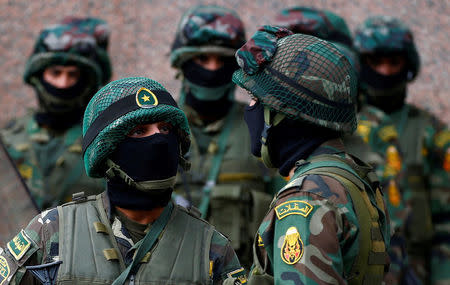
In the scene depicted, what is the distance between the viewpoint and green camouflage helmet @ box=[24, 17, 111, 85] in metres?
7.69

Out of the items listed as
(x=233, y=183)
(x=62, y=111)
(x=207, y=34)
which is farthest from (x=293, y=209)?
(x=62, y=111)

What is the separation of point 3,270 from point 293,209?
1163 mm

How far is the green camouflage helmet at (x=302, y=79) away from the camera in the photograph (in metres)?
3.69

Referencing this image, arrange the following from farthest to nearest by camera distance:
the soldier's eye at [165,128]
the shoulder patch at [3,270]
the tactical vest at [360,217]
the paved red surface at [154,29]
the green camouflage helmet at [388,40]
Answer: the paved red surface at [154,29] < the green camouflage helmet at [388,40] < the soldier's eye at [165,128] < the shoulder patch at [3,270] < the tactical vest at [360,217]

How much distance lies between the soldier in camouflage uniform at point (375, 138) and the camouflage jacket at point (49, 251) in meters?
3.24

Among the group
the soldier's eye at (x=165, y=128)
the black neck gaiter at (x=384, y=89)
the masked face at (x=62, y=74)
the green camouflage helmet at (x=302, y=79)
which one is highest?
the green camouflage helmet at (x=302, y=79)

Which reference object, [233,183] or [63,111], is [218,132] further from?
[63,111]

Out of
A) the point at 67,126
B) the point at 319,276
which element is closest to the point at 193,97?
the point at 67,126

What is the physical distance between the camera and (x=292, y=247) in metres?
3.38

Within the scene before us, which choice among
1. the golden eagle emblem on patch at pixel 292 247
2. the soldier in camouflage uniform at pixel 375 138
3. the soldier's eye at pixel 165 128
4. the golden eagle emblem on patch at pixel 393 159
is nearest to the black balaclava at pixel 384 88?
the soldier in camouflage uniform at pixel 375 138

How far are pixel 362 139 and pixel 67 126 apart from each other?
7.85ft

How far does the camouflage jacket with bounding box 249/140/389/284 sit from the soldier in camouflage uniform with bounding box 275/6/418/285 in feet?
11.3

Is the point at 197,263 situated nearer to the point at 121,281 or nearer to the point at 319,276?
the point at 121,281

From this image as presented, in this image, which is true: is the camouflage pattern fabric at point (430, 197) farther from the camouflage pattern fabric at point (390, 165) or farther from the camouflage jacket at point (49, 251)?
the camouflage jacket at point (49, 251)
